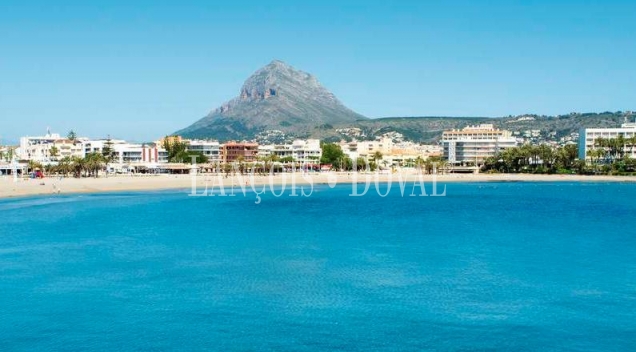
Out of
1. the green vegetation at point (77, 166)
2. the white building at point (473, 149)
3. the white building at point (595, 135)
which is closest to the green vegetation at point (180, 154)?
the green vegetation at point (77, 166)

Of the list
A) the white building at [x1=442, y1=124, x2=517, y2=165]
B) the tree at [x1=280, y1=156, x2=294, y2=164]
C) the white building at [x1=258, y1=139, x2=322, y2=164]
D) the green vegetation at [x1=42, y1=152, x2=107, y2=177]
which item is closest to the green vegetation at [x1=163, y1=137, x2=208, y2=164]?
the tree at [x1=280, y1=156, x2=294, y2=164]

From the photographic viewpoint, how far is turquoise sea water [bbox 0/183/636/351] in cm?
1795

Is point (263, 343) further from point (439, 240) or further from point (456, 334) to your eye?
point (439, 240)

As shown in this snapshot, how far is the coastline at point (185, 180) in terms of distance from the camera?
71.7m

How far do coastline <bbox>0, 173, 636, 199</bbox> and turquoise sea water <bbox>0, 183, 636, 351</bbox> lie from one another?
25.7 m

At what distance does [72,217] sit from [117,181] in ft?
127

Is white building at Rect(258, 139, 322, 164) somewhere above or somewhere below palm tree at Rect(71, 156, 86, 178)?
above

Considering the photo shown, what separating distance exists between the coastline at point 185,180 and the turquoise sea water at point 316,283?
25.7 m

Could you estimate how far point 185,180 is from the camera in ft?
299

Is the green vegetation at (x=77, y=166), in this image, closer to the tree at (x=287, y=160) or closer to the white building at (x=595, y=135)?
the tree at (x=287, y=160)

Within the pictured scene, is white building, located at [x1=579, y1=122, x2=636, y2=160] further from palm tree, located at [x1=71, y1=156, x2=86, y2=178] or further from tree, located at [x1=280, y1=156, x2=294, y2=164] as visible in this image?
palm tree, located at [x1=71, y1=156, x2=86, y2=178]

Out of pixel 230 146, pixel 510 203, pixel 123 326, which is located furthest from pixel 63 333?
pixel 230 146

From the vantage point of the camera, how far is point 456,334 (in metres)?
18.0

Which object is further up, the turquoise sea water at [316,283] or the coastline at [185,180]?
the coastline at [185,180]
